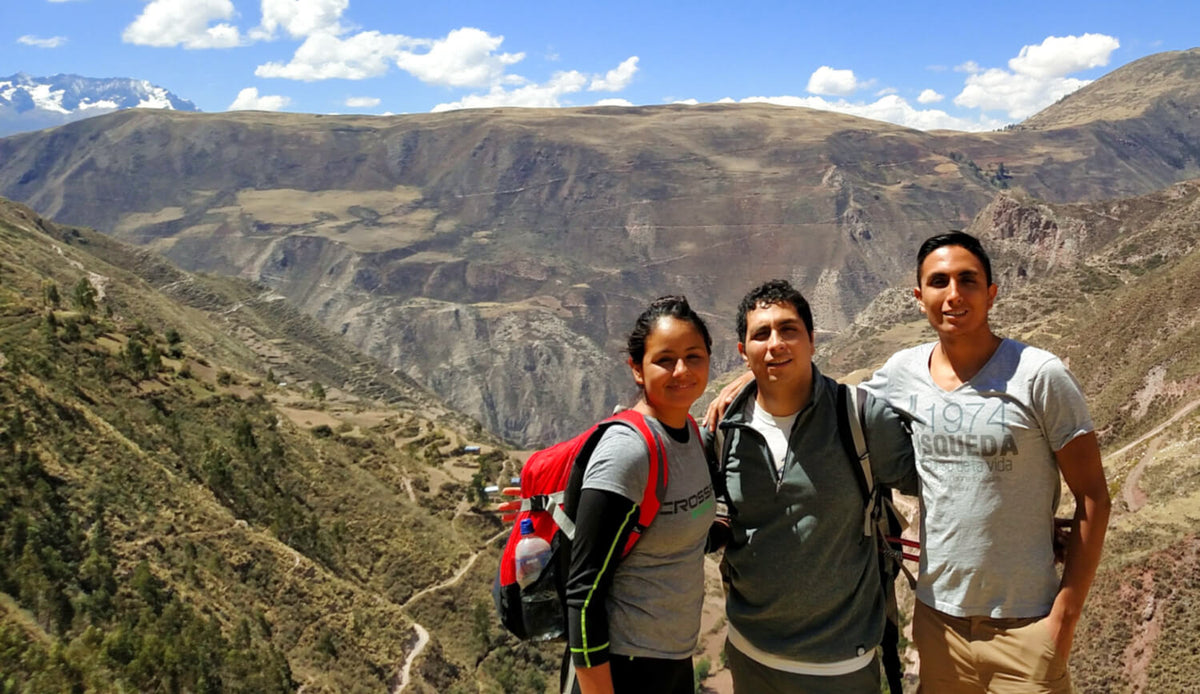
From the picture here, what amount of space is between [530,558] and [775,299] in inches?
73.0

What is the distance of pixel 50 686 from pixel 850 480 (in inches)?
597

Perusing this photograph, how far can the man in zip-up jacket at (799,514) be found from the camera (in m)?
4.33

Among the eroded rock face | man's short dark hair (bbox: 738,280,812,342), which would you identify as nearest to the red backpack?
man's short dark hair (bbox: 738,280,812,342)

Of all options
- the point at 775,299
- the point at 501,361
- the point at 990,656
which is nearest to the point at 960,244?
the point at 775,299

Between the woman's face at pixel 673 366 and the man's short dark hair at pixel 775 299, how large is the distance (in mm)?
478

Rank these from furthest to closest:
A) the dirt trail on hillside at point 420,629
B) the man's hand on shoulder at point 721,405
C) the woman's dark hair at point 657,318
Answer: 1. the dirt trail on hillside at point 420,629
2. the man's hand on shoulder at point 721,405
3. the woman's dark hair at point 657,318

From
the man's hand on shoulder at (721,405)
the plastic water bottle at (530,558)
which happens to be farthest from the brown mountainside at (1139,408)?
the plastic water bottle at (530,558)

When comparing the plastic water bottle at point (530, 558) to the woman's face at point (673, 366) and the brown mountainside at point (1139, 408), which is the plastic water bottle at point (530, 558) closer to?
the woman's face at point (673, 366)

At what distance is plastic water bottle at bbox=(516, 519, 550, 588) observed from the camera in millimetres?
4016

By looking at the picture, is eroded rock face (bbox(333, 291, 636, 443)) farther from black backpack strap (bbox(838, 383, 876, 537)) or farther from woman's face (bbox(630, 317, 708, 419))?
woman's face (bbox(630, 317, 708, 419))

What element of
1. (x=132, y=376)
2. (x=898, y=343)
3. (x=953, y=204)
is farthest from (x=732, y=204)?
(x=132, y=376)

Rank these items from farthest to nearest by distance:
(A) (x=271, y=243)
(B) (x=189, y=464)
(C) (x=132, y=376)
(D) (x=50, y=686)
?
(A) (x=271, y=243) → (C) (x=132, y=376) → (B) (x=189, y=464) → (D) (x=50, y=686)

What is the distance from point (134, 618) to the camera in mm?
20188

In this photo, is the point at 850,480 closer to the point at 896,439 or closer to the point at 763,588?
the point at 896,439
